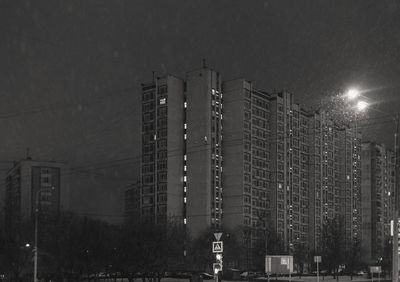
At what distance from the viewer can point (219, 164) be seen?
457 feet

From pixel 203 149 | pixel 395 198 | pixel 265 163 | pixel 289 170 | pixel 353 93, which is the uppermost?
pixel 203 149

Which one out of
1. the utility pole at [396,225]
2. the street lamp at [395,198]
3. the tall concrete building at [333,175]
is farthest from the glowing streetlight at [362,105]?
the tall concrete building at [333,175]

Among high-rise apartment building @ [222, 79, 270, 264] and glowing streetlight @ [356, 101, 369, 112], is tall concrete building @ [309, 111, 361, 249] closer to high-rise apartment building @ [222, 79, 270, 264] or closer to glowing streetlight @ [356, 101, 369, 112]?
high-rise apartment building @ [222, 79, 270, 264]

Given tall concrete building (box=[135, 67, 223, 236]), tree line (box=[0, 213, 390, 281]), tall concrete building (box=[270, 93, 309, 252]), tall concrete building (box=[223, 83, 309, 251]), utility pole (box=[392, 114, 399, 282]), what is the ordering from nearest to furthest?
utility pole (box=[392, 114, 399, 282]), tree line (box=[0, 213, 390, 281]), tall concrete building (box=[135, 67, 223, 236]), tall concrete building (box=[223, 83, 309, 251]), tall concrete building (box=[270, 93, 309, 252])

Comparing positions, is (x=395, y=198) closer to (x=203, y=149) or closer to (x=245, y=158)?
(x=203, y=149)

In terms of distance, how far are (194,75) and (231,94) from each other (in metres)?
9.40

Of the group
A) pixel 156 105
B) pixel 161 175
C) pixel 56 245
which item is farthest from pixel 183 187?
pixel 56 245

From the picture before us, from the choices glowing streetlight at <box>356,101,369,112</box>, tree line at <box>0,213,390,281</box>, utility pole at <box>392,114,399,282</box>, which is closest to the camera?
glowing streetlight at <box>356,101,369,112</box>

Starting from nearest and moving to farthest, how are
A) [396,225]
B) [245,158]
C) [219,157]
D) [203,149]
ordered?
[396,225] → [203,149] → [219,157] → [245,158]

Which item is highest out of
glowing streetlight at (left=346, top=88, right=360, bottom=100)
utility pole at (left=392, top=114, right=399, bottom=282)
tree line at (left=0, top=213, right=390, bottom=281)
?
glowing streetlight at (left=346, top=88, right=360, bottom=100)

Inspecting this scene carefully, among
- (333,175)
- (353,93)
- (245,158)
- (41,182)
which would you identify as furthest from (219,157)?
(353,93)

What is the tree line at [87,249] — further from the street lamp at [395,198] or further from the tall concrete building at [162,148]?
the tall concrete building at [162,148]

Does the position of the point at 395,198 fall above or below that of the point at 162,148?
below

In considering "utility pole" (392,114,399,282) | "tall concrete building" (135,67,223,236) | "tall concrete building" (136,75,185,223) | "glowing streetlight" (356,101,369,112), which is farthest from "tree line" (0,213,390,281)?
"tall concrete building" (136,75,185,223)
